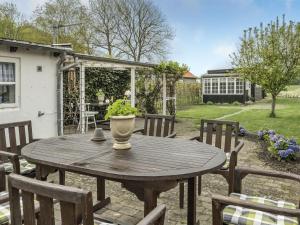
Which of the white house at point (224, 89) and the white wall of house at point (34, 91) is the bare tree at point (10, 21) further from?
the white house at point (224, 89)

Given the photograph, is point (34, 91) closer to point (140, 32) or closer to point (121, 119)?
point (121, 119)

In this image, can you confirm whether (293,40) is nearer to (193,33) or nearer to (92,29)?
(193,33)

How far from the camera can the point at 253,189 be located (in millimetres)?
4203

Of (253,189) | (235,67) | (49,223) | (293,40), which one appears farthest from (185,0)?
(49,223)

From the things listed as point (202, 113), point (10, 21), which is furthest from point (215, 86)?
point (10, 21)

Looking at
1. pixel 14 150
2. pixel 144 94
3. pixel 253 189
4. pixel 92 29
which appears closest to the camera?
pixel 14 150

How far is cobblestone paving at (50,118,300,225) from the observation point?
330cm

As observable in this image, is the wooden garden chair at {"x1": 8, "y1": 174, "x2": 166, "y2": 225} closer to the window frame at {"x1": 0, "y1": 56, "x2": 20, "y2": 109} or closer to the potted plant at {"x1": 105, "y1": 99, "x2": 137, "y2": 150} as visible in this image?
the potted plant at {"x1": 105, "y1": 99, "x2": 137, "y2": 150}

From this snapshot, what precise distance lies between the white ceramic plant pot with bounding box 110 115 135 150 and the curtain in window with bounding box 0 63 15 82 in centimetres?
426

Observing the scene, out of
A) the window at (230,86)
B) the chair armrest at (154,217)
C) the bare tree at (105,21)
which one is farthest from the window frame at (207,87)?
the chair armrest at (154,217)

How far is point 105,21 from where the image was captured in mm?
21406

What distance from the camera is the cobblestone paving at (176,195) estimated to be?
330 cm

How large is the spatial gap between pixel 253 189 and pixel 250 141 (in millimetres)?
3905

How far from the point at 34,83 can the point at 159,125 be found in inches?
148
